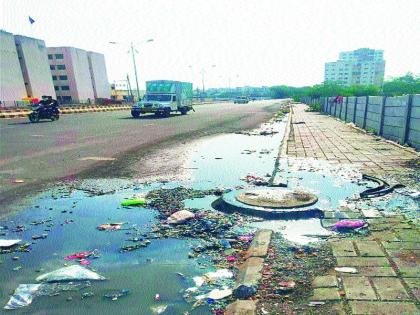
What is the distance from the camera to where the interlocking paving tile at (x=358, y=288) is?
2.29 m

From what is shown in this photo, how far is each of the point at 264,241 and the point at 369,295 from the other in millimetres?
1116

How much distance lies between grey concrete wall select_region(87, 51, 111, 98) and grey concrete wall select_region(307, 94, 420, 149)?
7522 cm

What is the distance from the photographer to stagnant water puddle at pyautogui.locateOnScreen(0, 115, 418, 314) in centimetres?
246

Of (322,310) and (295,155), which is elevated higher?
(322,310)

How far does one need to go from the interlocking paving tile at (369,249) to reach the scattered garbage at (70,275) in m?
2.31

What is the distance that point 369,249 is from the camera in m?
3.04

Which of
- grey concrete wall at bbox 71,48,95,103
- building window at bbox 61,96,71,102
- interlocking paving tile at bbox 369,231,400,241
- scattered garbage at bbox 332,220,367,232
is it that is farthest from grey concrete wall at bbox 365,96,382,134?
building window at bbox 61,96,71,102

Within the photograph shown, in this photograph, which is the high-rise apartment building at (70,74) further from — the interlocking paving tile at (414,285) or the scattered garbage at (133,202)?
the interlocking paving tile at (414,285)

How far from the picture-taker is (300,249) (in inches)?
124

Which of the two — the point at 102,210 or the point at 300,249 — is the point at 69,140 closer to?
the point at 102,210

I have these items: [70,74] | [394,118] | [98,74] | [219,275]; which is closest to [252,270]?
[219,275]

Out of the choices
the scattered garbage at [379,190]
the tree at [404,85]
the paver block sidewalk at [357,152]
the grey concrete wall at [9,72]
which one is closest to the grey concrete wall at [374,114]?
the paver block sidewalk at [357,152]

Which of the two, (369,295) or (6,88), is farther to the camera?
(6,88)

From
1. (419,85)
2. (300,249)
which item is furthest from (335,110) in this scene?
(300,249)
